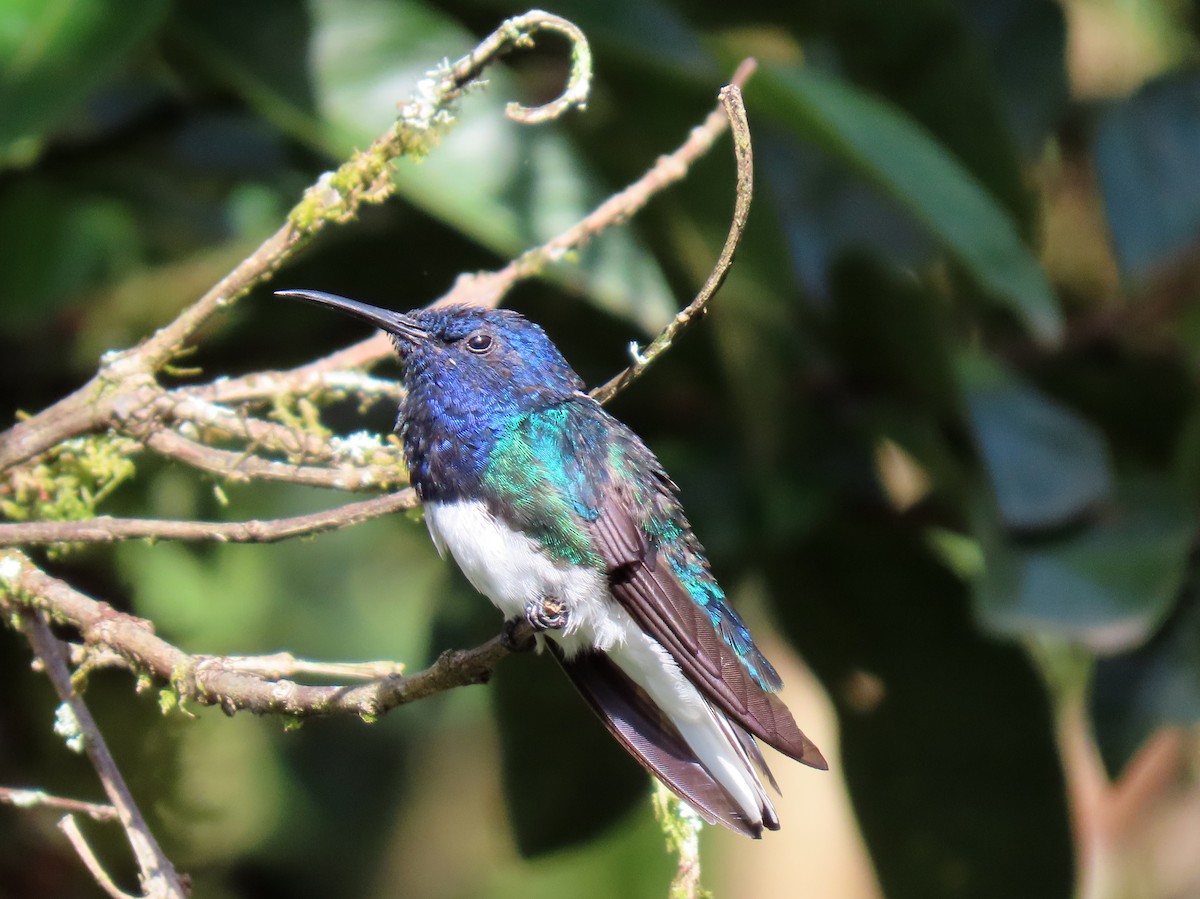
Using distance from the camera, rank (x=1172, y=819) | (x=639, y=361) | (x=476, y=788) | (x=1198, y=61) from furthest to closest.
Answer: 1. (x=476, y=788)
2. (x=1172, y=819)
3. (x=1198, y=61)
4. (x=639, y=361)

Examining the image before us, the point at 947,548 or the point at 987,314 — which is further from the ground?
the point at 987,314

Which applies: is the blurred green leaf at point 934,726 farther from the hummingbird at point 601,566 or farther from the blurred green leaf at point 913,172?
the hummingbird at point 601,566

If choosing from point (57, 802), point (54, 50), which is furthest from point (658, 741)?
point (54, 50)

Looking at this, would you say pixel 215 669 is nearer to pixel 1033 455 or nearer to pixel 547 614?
pixel 547 614

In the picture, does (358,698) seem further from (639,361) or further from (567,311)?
(567,311)

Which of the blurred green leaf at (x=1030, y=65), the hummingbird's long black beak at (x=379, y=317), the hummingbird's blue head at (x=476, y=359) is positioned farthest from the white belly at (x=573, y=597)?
the blurred green leaf at (x=1030, y=65)

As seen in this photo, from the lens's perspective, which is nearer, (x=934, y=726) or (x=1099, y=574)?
(x=1099, y=574)

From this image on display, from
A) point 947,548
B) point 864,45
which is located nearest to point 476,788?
point 947,548
